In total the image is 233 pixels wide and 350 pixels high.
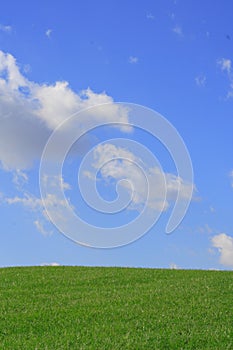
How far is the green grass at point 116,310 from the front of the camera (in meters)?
13.7

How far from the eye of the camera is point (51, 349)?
13070 mm

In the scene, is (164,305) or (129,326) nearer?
(129,326)

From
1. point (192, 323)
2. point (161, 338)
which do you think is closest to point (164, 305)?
point (192, 323)

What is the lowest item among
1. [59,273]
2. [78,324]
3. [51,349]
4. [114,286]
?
[51,349]

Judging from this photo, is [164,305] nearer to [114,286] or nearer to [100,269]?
[114,286]

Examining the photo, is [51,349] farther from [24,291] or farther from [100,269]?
[100,269]

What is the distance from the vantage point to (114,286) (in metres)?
20.0

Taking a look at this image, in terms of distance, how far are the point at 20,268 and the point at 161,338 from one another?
13067mm

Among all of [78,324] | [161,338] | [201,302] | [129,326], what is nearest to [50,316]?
[78,324]

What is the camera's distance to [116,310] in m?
16.1

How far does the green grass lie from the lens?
13.7 metres

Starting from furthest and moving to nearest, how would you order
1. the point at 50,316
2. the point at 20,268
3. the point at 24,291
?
the point at 20,268 < the point at 24,291 < the point at 50,316

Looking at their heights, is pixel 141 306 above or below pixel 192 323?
above

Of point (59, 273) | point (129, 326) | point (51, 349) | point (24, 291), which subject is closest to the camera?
point (51, 349)
